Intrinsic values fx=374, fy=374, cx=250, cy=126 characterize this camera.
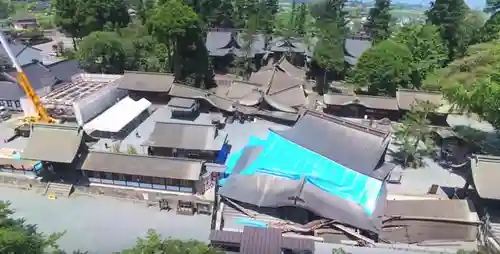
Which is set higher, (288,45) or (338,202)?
(288,45)

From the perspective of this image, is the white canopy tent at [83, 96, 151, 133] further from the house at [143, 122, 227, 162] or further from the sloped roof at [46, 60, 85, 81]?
the sloped roof at [46, 60, 85, 81]

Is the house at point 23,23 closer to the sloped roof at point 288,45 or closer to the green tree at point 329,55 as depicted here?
the sloped roof at point 288,45

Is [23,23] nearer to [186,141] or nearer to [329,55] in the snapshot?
[329,55]

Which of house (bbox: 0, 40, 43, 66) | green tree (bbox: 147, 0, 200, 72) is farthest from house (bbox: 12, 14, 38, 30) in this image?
green tree (bbox: 147, 0, 200, 72)

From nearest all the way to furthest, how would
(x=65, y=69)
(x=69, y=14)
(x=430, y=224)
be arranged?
(x=430, y=224)
(x=65, y=69)
(x=69, y=14)

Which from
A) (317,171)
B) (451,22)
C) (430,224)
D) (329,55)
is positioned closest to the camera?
(430,224)

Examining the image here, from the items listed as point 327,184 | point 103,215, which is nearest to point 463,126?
point 327,184

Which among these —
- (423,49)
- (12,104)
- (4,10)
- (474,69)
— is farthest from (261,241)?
(4,10)

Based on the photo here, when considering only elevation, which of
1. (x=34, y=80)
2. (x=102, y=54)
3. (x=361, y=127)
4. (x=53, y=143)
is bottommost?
(x=34, y=80)

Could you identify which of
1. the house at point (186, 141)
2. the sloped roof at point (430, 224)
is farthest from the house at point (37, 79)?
the sloped roof at point (430, 224)
